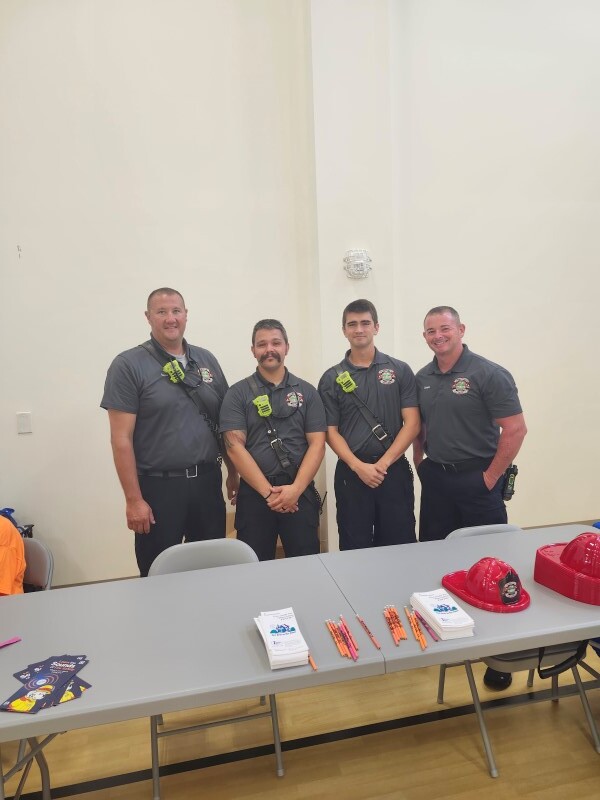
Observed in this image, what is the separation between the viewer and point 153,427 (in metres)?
2.44

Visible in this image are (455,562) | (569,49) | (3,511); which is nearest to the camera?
(455,562)

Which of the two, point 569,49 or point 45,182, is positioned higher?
point 569,49

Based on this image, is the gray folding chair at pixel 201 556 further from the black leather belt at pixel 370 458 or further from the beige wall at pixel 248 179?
the beige wall at pixel 248 179

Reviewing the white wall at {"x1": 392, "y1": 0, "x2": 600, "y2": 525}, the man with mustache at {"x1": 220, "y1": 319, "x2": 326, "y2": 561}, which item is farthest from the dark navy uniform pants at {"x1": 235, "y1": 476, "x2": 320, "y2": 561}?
the white wall at {"x1": 392, "y1": 0, "x2": 600, "y2": 525}

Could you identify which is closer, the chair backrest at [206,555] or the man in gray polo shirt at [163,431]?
the chair backrest at [206,555]

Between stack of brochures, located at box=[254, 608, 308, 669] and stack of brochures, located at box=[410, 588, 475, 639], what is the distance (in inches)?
14.8

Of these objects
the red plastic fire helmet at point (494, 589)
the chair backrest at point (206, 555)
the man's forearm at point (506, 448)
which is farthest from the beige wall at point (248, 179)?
the red plastic fire helmet at point (494, 589)

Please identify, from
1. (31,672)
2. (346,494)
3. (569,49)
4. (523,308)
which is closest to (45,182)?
(346,494)

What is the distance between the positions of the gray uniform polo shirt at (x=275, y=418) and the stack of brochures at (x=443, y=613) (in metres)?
1.08

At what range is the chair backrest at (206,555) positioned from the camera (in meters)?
1.93

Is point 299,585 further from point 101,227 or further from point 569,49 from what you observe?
point 569,49

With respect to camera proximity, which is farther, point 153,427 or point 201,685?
point 153,427

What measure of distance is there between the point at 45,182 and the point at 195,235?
99 centimetres

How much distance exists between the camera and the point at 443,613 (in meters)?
1.39
